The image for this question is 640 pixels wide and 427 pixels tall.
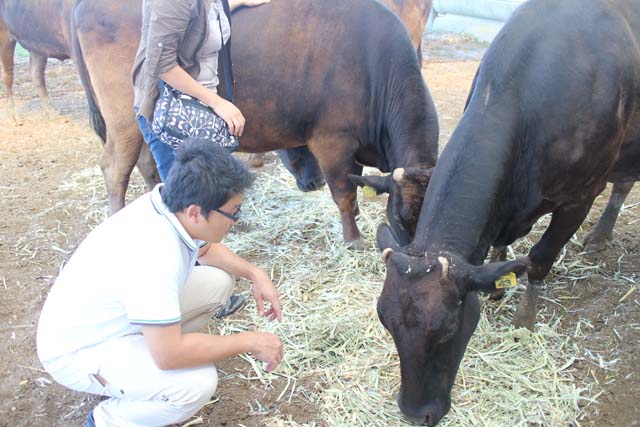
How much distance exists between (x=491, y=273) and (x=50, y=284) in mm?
3190

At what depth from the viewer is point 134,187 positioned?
5781 millimetres

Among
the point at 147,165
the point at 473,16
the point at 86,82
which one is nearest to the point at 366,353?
the point at 147,165

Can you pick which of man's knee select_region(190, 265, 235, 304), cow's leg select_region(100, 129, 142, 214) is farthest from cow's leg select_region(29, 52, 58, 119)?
man's knee select_region(190, 265, 235, 304)

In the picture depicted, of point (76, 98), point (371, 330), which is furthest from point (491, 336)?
point (76, 98)

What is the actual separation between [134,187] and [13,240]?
51.7 inches

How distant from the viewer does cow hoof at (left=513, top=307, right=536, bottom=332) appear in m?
3.54

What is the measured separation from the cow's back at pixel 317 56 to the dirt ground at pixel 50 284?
6.18 ft

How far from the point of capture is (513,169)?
118 inches

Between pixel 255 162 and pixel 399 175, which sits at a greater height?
pixel 399 175

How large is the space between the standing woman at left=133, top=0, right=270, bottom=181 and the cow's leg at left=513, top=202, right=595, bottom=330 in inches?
76.1

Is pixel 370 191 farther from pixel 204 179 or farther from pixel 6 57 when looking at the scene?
pixel 6 57

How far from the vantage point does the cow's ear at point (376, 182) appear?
367cm

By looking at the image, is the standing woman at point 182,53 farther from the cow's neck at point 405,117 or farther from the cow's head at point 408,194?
the cow's neck at point 405,117

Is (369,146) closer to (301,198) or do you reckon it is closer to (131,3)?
(301,198)
